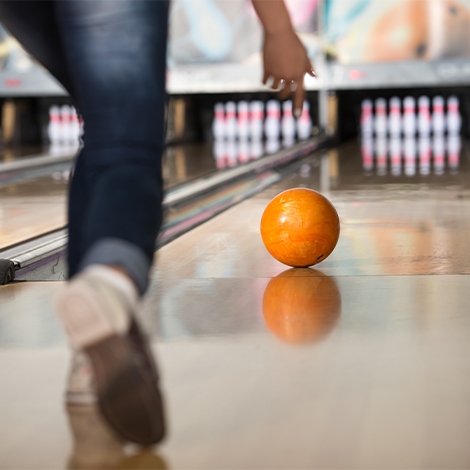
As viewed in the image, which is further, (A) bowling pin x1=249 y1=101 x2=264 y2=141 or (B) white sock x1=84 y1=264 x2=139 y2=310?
(A) bowling pin x1=249 y1=101 x2=264 y2=141

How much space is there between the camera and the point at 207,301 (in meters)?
1.56

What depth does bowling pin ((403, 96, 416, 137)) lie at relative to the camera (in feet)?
21.8

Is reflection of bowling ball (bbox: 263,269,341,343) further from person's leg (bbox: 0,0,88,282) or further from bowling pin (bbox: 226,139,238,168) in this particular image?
bowling pin (bbox: 226,139,238,168)

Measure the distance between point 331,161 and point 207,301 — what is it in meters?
3.33

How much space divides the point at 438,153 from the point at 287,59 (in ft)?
13.9

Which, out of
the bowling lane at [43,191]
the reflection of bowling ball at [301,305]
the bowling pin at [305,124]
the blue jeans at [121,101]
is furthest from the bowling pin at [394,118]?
the blue jeans at [121,101]

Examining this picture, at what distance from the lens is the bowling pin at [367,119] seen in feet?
22.3

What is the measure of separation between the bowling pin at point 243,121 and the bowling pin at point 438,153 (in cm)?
141

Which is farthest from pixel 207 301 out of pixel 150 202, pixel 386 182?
pixel 386 182

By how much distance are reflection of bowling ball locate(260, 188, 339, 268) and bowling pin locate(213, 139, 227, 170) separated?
2.60 m

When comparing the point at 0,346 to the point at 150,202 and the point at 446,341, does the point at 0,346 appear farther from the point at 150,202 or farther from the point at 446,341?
the point at 446,341

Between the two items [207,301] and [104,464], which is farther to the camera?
[207,301]

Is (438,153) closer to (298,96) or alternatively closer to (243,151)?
(243,151)

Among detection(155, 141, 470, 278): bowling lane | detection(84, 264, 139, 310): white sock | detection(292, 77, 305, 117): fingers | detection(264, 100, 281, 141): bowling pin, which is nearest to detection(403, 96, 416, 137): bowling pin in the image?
detection(264, 100, 281, 141): bowling pin
